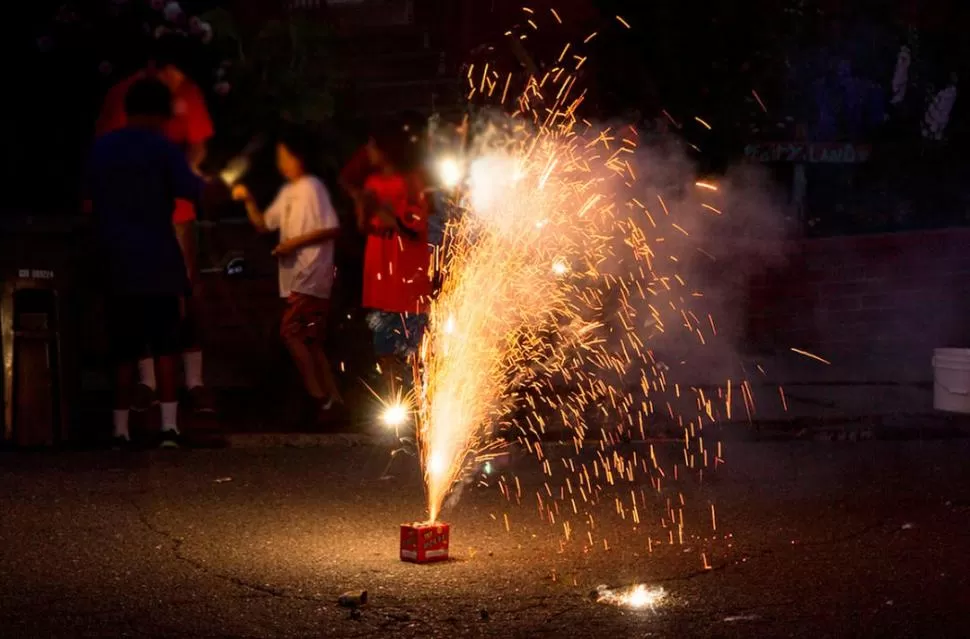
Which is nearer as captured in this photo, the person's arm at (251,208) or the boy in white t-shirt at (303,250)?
the person's arm at (251,208)

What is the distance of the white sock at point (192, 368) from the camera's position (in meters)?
10.4

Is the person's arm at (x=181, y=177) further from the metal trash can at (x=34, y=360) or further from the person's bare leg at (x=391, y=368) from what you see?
the person's bare leg at (x=391, y=368)

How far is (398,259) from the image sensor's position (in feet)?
34.8

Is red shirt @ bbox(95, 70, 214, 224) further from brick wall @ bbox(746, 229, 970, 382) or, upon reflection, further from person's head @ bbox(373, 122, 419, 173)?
brick wall @ bbox(746, 229, 970, 382)

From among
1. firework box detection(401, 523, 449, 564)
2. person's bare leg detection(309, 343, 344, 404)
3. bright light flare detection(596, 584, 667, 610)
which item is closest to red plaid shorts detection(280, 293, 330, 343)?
person's bare leg detection(309, 343, 344, 404)

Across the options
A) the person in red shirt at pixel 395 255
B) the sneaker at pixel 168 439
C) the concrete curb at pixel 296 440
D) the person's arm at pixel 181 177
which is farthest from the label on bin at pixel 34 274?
the person in red shirt at pixel 395 255

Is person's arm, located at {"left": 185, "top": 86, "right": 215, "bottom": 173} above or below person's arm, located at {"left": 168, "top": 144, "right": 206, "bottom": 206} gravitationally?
above

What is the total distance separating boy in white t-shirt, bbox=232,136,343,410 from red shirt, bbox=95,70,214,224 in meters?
0.38

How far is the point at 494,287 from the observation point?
9250 mm

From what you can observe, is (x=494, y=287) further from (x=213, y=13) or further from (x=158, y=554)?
Answer: (x=213, y=13)

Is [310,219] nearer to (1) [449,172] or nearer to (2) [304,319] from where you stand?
(2) [304,319]

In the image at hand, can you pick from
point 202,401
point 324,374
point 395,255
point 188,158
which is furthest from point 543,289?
point 188,158

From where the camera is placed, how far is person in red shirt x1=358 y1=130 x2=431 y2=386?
418 inches

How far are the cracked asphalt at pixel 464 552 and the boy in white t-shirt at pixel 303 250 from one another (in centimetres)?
121
